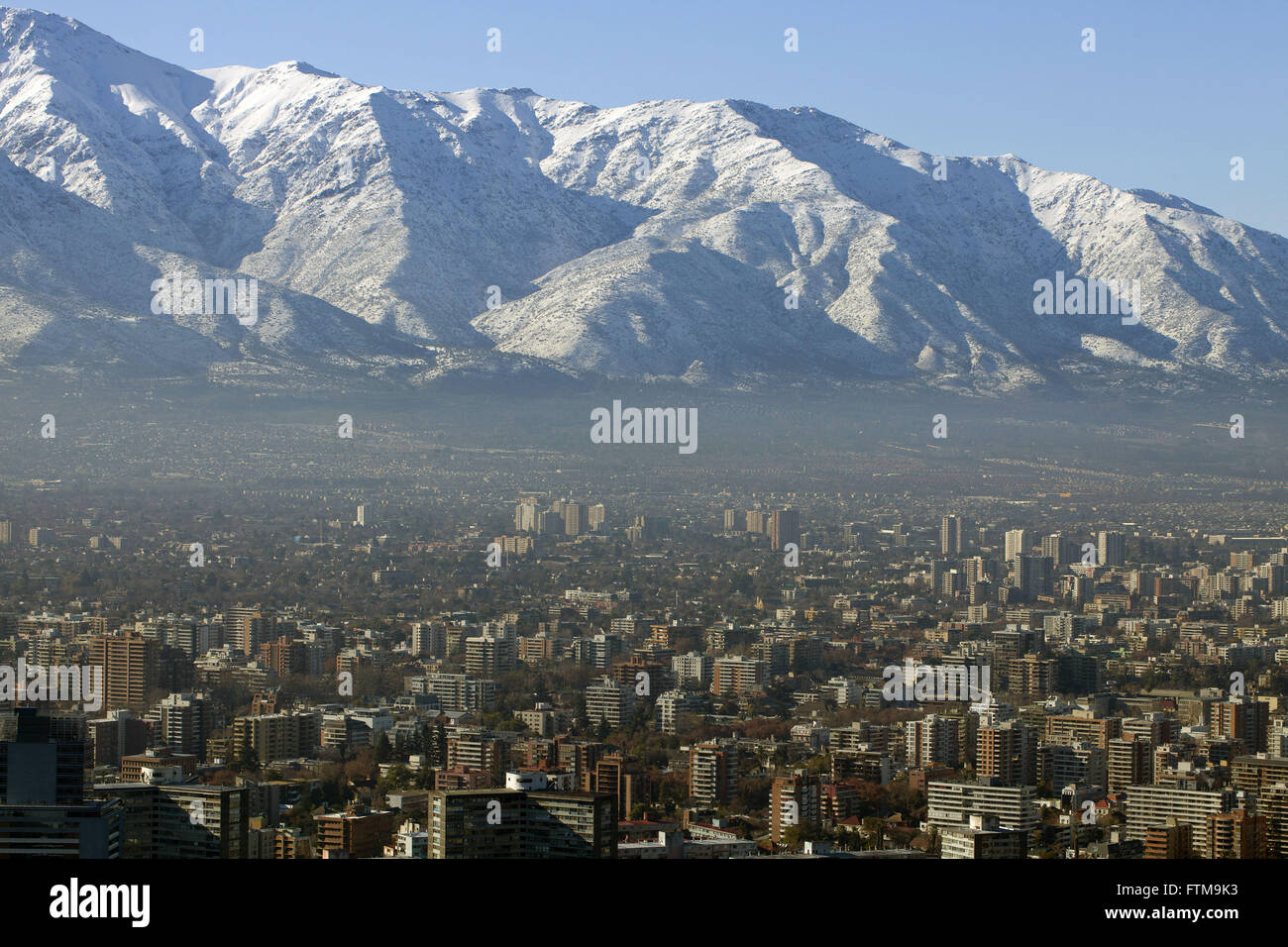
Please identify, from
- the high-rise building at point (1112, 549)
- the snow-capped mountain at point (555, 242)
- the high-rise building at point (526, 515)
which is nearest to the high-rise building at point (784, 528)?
the high-rise building at point (526, 515)

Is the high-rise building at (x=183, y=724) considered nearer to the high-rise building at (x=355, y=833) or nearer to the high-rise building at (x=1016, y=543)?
the high-rise building at (x=355, y=833)

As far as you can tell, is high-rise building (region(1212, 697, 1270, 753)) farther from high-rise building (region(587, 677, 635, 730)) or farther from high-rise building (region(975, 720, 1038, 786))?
high-rise building (region(587, 677, 635, 730))

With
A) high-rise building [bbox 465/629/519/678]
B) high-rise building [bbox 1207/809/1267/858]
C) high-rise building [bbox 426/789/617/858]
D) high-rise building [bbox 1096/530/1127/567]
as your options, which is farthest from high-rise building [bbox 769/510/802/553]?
high-rise building [bbox 426/789/617/858]

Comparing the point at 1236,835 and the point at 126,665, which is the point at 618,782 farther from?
the point at 126,665

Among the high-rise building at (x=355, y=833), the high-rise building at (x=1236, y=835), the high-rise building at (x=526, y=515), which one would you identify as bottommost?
the high-rise building at (x=355, y=833)

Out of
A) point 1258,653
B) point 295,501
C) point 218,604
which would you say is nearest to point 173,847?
point 1258,653

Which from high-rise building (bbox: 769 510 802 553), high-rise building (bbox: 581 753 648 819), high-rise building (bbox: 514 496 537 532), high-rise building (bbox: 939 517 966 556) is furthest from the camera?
high-rise building (bbox: 514 496 537 532)

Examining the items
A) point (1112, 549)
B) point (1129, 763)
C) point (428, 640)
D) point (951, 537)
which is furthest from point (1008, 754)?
point (951, 537)

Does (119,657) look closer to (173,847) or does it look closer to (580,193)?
(173,847)
